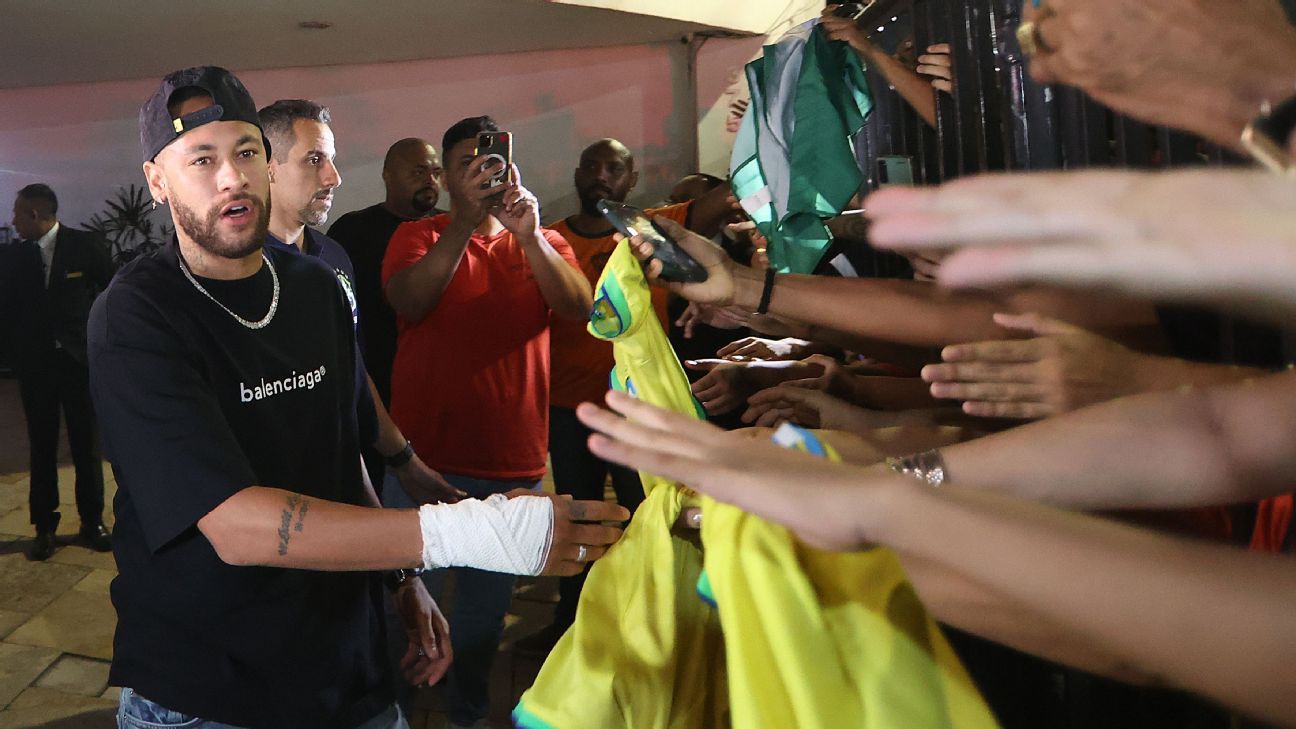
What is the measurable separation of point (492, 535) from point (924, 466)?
632 millimetres

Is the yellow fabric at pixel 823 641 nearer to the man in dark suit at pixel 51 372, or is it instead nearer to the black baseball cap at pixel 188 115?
the black baseball cap at pixel 188 115

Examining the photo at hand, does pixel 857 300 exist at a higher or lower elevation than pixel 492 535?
higher

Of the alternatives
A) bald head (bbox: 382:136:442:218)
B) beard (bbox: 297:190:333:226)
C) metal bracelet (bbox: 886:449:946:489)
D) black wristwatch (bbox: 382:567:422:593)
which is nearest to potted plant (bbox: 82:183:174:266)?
bald head (bbox: 382:136:442:218)

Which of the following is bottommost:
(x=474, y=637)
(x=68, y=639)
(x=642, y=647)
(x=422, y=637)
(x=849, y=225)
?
(x=68, y=639)

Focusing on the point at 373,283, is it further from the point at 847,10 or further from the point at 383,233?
the point at 847,10

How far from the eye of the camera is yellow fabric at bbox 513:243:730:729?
1.20 meters

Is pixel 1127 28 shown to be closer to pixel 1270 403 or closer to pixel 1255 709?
pixel 1270 403

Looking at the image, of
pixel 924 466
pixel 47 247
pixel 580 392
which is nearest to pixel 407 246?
pixel 580 392

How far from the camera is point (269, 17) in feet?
21.4

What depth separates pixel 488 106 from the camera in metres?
8.26

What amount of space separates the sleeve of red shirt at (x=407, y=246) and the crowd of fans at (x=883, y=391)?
0.01 meters

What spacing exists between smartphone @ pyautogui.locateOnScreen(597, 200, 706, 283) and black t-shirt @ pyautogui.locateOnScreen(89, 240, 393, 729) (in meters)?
0.63

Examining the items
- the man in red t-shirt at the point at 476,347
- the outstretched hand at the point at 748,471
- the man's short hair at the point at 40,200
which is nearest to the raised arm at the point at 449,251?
the man in red t-shirt at the point at 476,347

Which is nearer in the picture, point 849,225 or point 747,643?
point 747,643
